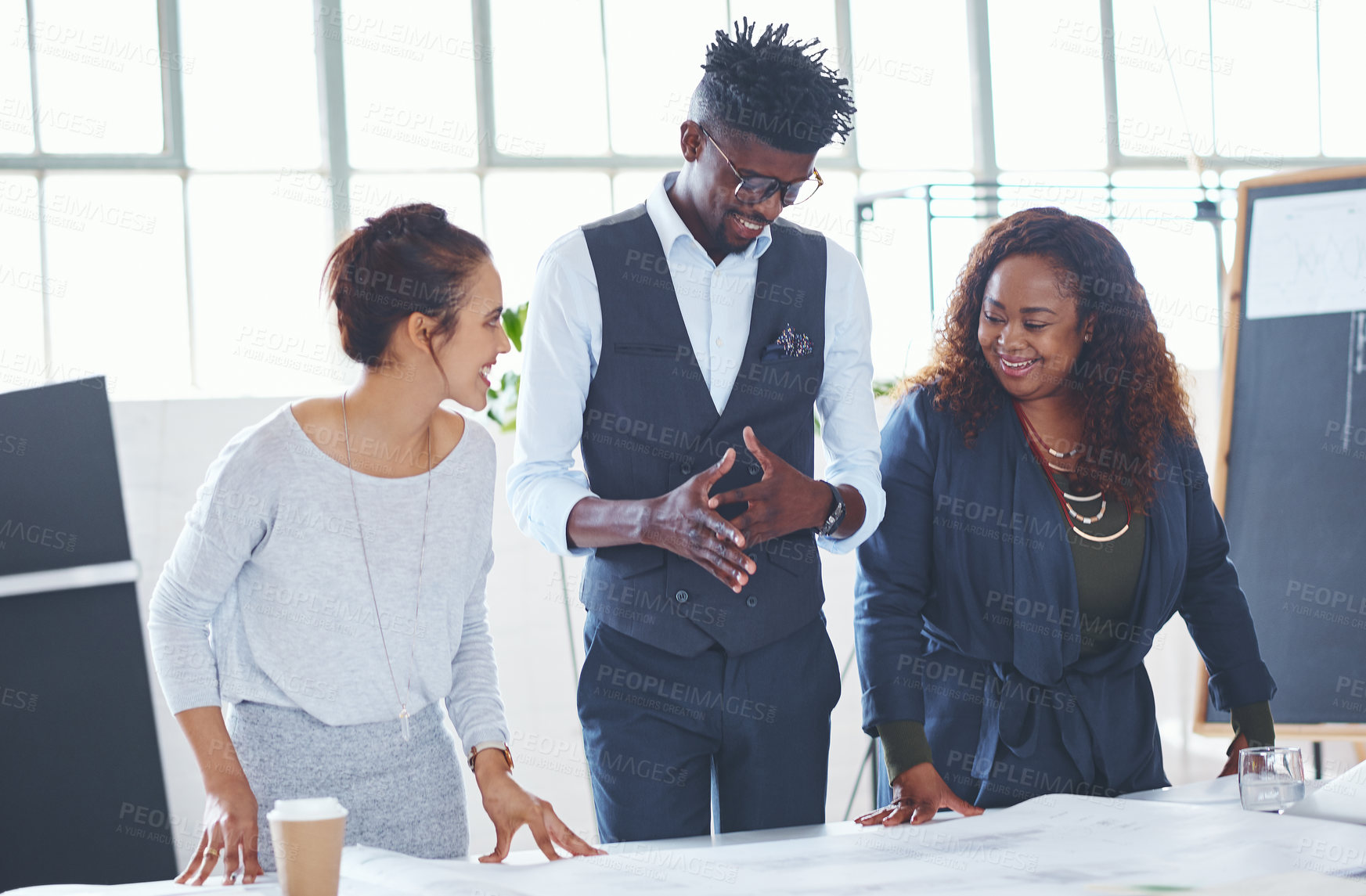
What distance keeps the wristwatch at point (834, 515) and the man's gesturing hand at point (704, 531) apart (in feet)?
0.58

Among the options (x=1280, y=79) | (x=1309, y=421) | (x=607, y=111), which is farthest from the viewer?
(x=1280, y=79)

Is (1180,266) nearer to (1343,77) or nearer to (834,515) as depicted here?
(1343,77)

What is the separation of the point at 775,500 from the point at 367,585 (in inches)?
19.5

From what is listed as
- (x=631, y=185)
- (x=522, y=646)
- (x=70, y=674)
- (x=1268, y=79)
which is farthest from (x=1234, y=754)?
(x=1268, y=79)

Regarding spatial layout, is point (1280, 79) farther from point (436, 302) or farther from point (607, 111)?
point (436, 302)

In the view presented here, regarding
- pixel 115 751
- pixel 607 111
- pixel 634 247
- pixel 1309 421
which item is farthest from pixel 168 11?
pixel 1309 421

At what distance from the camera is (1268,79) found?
17.0ft

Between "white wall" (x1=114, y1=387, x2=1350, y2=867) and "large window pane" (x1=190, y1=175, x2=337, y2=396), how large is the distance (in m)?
0.28

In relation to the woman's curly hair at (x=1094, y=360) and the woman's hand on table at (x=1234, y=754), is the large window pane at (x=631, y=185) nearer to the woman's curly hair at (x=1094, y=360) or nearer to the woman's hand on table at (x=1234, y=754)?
the woman's curly hair at (x=1094, y=360)

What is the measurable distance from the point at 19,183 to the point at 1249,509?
12.7ft

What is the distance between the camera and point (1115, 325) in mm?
1839

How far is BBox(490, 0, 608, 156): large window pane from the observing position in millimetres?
4457

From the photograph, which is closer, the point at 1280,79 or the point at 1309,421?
the point at 1309,421

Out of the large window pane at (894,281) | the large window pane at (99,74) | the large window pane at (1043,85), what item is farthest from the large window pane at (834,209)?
the large window pane at (99,74)
